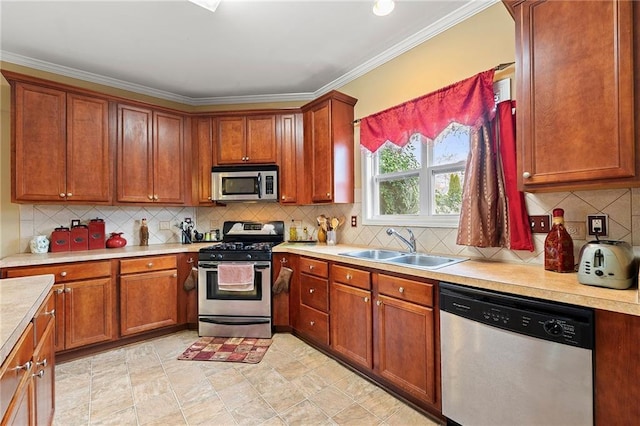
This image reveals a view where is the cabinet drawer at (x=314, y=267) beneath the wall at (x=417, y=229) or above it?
beneath

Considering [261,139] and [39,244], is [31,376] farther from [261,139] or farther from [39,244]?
[261,139]

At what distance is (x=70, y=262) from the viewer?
246 centimetres

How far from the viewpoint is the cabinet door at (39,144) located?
8.11ft

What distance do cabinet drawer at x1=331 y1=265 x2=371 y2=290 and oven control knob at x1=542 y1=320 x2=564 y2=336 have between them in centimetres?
105

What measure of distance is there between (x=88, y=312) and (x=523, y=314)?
3.19m

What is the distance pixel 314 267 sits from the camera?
2.68 meters

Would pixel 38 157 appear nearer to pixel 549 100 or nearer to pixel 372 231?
pixel 372 231

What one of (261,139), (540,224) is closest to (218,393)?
(540,224)

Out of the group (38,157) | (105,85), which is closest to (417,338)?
(38,157)

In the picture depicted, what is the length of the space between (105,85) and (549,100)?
3.91 m

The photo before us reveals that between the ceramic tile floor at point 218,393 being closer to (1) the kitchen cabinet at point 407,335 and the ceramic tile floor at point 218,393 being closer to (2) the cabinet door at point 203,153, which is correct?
(1) the kitchen cabinet at point 407,335

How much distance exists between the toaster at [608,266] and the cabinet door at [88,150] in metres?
3.69

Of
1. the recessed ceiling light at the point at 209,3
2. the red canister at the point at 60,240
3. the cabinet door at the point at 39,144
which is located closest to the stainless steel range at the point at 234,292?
the red canister at the point at 60,240

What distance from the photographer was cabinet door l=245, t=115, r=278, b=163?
3379 mm
